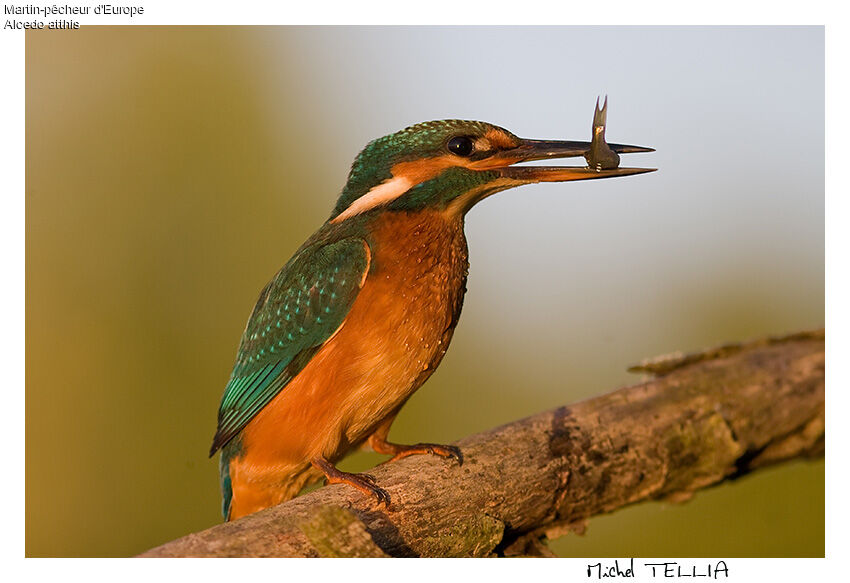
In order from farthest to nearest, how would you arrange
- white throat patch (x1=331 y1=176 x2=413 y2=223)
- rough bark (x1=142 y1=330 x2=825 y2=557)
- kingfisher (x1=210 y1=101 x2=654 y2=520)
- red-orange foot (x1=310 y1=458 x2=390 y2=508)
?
1. white throat patch (x1=331 y1=176 x2=413 y2=223)
2. kingfisher (x1=210 y1=101 x2=654 y2=520)
3. red-orange foot (x1=310 y1=458 x2=390 y2=508)
4. rough bark (x1=142 y1=330 x2=825 y2=557)

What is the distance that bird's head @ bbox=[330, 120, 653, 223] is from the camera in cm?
263

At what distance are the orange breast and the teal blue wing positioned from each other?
4 cm

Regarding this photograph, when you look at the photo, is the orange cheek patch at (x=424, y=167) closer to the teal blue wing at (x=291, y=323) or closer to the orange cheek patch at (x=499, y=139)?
the orange cheek patch at (x=499, y=139)

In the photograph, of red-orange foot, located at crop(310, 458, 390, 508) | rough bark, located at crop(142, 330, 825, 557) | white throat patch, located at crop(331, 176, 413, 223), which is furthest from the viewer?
white throat patch, located at crop(331, 176, 413, 223)

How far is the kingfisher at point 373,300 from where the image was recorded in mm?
2559

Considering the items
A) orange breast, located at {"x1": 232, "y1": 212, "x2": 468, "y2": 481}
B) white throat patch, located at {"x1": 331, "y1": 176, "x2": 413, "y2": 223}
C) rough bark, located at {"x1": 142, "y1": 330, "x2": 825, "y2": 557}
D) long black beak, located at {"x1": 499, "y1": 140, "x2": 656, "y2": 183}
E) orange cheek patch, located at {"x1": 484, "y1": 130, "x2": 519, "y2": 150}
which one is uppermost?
orange cheek patch, located at {"x1": 484, "y1": 130, "x2": 519, "y2": 150}

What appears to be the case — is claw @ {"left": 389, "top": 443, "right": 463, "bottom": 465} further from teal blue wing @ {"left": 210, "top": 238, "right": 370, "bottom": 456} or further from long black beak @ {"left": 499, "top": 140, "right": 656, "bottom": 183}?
long black beak @ {"left": 499, "top": 140, "right": 656, "bottom": 183}

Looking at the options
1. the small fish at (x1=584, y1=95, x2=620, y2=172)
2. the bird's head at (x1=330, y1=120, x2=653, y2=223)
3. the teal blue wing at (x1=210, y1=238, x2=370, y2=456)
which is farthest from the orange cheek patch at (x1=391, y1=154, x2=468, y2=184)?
the small fish at (x1=584, y1=95, x2=620, y2=172)

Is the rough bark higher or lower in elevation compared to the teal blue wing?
lower

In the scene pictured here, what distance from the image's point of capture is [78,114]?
13.0ft

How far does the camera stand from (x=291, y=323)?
271cm

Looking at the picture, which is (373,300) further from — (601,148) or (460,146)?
(601,148)

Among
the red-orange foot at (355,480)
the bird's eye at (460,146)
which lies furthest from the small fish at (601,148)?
the red-orange foot at (355,480)

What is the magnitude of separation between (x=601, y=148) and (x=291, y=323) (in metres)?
1.19
